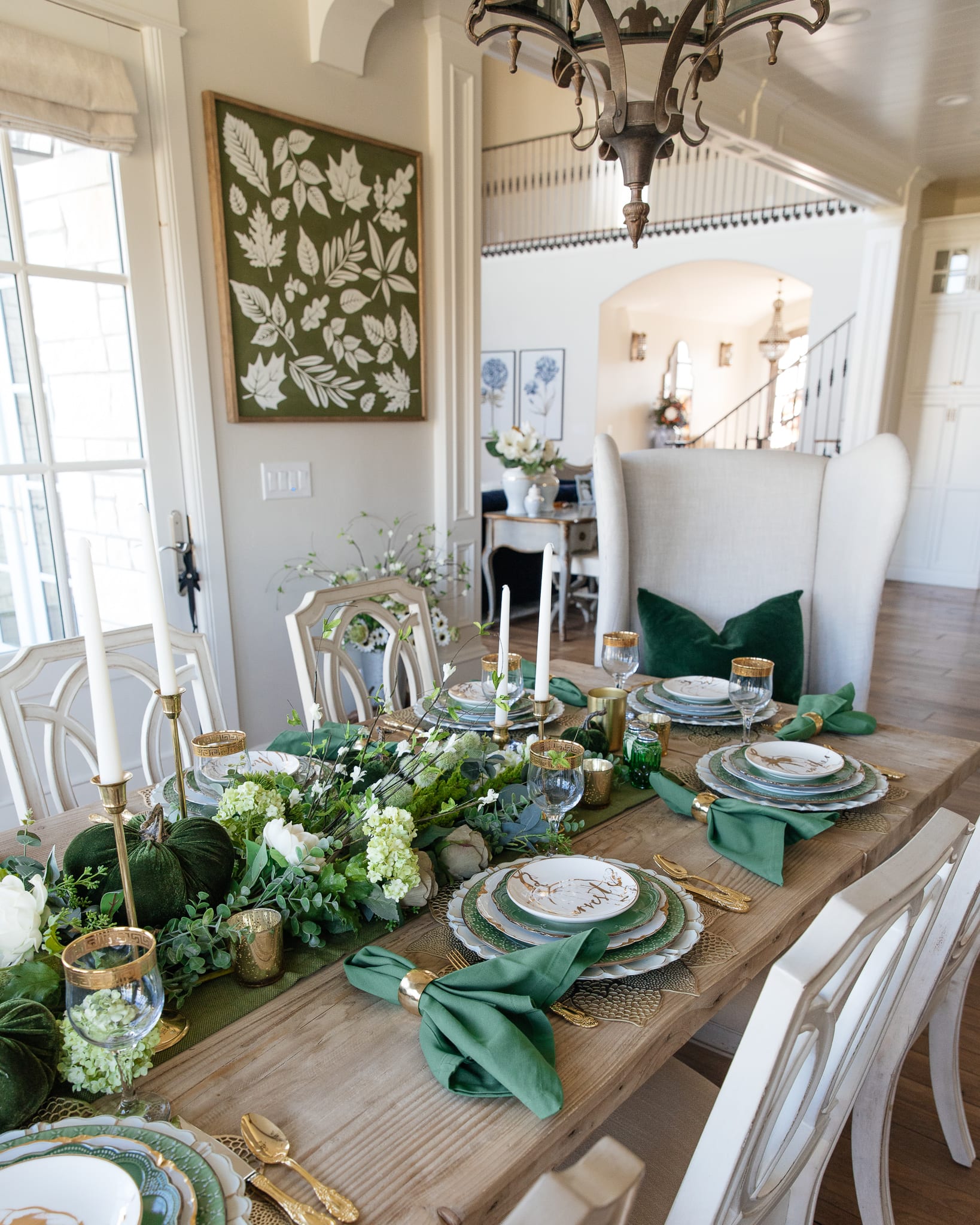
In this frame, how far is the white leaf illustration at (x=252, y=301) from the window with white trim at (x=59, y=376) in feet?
1.10

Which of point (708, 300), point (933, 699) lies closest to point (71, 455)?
point (933, 699)

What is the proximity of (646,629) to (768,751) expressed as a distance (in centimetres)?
108

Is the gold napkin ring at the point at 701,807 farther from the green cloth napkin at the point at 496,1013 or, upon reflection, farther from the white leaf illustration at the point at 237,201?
the white leaf illustration at the point at 237,201

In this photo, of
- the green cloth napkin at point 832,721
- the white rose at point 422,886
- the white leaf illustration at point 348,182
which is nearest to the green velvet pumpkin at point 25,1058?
the white rose at point 422,886

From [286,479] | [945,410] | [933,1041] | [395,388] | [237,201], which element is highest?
[237,201]

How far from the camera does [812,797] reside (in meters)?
1.38

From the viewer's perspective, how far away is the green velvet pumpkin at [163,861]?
0.92m

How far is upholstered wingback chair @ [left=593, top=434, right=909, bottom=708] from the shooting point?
252cm

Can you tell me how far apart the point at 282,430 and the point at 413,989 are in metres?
2.25

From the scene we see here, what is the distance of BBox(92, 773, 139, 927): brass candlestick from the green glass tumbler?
34.4 inches

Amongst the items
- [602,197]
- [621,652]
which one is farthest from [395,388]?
[602,197]

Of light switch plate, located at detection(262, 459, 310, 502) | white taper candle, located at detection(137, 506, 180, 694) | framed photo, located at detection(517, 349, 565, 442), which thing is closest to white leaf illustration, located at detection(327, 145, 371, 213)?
light switch plate, located at detection(262, 459, 310, 502)

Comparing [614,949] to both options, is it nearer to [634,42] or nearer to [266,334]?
[634,42]

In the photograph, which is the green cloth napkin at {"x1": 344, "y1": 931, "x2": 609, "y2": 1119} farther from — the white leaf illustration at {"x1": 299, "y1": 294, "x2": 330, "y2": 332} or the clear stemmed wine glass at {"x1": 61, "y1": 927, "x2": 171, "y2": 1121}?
the white leaf illustration at {"x1": 299, "y1": 294, "x2": 330, "y2": 332}
